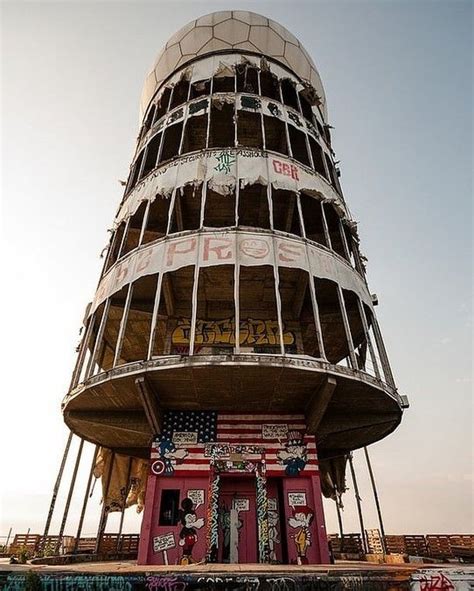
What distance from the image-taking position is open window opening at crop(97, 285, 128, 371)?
64.3ft

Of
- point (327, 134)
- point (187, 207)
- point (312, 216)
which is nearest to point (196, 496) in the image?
point (187, 207)

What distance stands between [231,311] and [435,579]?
13.9 meters

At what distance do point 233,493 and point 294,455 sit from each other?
2.97 meters

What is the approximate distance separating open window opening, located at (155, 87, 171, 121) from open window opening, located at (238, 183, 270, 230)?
8.54m

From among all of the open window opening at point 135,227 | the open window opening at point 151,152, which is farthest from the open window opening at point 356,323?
the open window opening at point 151,152

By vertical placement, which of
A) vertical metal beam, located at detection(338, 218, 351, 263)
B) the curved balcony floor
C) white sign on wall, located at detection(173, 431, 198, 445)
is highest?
vertical metal beam, located at detection(338, 218, 351, 263)

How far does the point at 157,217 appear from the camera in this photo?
901 inches

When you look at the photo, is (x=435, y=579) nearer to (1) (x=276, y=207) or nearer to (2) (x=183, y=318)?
(2) (x=183, y=318)

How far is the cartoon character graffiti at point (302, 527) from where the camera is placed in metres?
16.1

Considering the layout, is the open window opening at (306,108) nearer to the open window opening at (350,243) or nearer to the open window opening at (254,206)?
the open window opening at (254,206)

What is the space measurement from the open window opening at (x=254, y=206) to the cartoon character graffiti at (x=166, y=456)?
11169 millimetres

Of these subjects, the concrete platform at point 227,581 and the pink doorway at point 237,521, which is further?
the pink doorway at point 237,521

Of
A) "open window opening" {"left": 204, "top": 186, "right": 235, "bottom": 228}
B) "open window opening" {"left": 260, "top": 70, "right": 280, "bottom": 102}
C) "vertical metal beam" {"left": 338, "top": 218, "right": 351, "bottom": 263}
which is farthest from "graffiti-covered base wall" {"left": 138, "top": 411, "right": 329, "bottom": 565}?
"open window opening" {"left": 260, "top": 70, "right": 280, "bottom": 102}

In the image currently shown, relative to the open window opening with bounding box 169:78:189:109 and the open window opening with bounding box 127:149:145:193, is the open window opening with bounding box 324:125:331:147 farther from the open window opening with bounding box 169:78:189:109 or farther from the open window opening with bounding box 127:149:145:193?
the open window opening with bounding box 127:149:145:193
